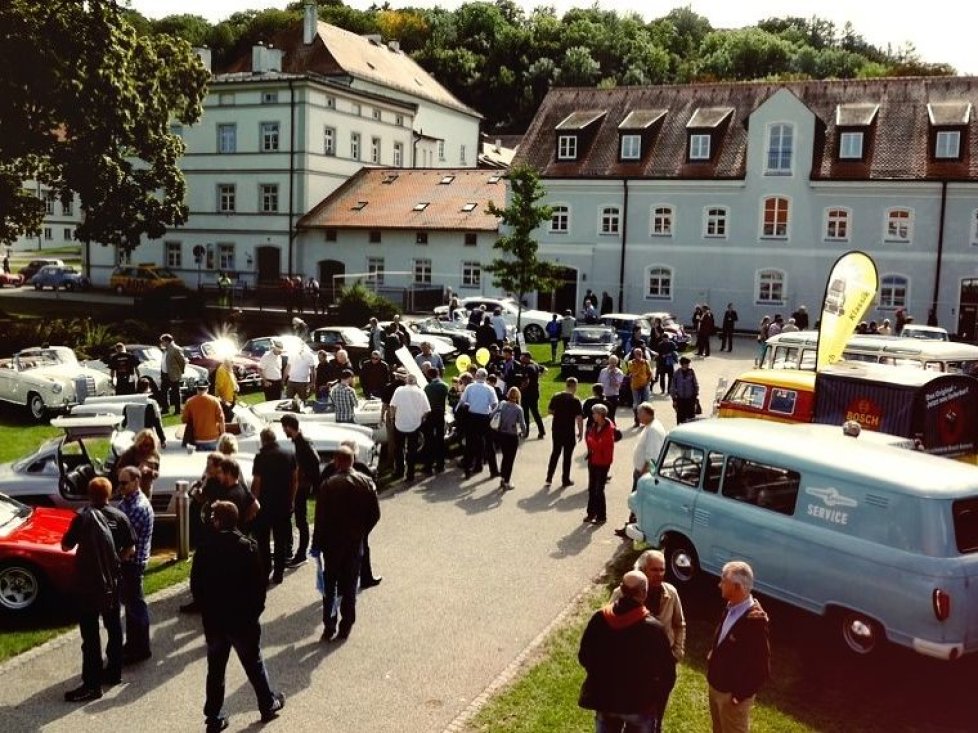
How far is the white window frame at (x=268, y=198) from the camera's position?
50.3 meters

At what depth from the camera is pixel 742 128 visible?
42406 mm

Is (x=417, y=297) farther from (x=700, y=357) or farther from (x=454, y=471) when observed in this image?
(x=454, y=471)

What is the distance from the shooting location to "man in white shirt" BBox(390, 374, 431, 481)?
15.6m

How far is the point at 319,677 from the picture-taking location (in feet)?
28.6

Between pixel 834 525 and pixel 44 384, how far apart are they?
702 inches

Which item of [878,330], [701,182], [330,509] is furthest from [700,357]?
[330,509]

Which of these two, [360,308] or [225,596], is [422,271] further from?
[225,596]

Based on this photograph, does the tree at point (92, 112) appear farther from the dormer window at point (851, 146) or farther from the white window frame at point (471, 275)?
the dormer window at point (851, 146)

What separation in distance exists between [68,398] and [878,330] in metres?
21.1

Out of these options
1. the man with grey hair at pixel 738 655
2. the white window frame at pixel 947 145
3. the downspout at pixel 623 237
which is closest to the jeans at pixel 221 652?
the man with grey hair at pixel 738 655

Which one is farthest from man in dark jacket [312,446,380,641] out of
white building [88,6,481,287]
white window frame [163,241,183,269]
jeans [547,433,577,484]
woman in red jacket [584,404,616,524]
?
white window frame [163,241,183,269]

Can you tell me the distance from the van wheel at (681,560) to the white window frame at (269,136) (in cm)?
4265

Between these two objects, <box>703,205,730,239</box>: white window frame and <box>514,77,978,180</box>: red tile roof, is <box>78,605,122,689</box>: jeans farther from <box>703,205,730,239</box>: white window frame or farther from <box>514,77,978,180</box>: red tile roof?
<box>514,77,978,180</box>: red tile roof

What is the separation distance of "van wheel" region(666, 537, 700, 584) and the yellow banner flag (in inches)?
274
